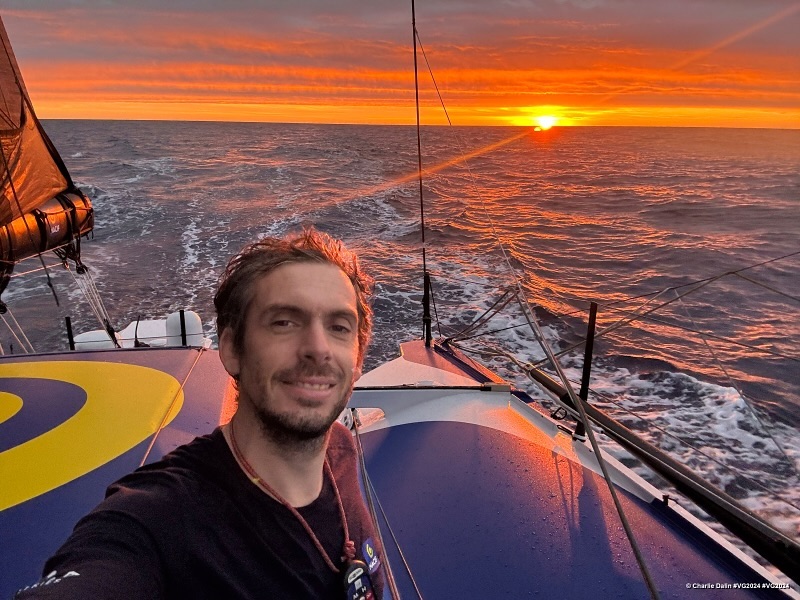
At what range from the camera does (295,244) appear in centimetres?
162

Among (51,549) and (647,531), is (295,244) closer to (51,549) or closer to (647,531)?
(51,549)

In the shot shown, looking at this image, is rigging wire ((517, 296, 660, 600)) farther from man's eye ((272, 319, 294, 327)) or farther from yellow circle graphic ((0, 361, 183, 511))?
yellow circle graphic ((0, 361, 183, 511))

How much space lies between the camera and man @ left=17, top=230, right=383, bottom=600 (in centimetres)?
119

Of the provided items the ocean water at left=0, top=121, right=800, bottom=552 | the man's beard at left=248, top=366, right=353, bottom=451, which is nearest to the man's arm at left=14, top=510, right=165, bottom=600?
the man's beard at left=248, top=366, right=353, bottom=451

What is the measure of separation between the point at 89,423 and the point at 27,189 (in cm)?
323

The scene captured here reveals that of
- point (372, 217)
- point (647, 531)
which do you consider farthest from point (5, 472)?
point (372, 217)

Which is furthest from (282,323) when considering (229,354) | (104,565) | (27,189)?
(27,189)

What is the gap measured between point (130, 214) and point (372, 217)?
36.5 ft

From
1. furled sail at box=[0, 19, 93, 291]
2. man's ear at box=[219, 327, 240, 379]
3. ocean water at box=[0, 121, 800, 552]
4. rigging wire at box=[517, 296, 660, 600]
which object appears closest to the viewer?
man's ear at box=[219, 327, 240, 379]

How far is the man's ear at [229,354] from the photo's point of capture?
147 centimetres

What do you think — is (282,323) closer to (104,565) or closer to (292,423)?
(292,423)

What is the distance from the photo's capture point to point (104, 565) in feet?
3.80

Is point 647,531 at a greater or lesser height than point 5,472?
lesser

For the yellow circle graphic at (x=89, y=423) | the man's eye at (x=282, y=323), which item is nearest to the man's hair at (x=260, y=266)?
the man's eye at (x=282, y=323)
